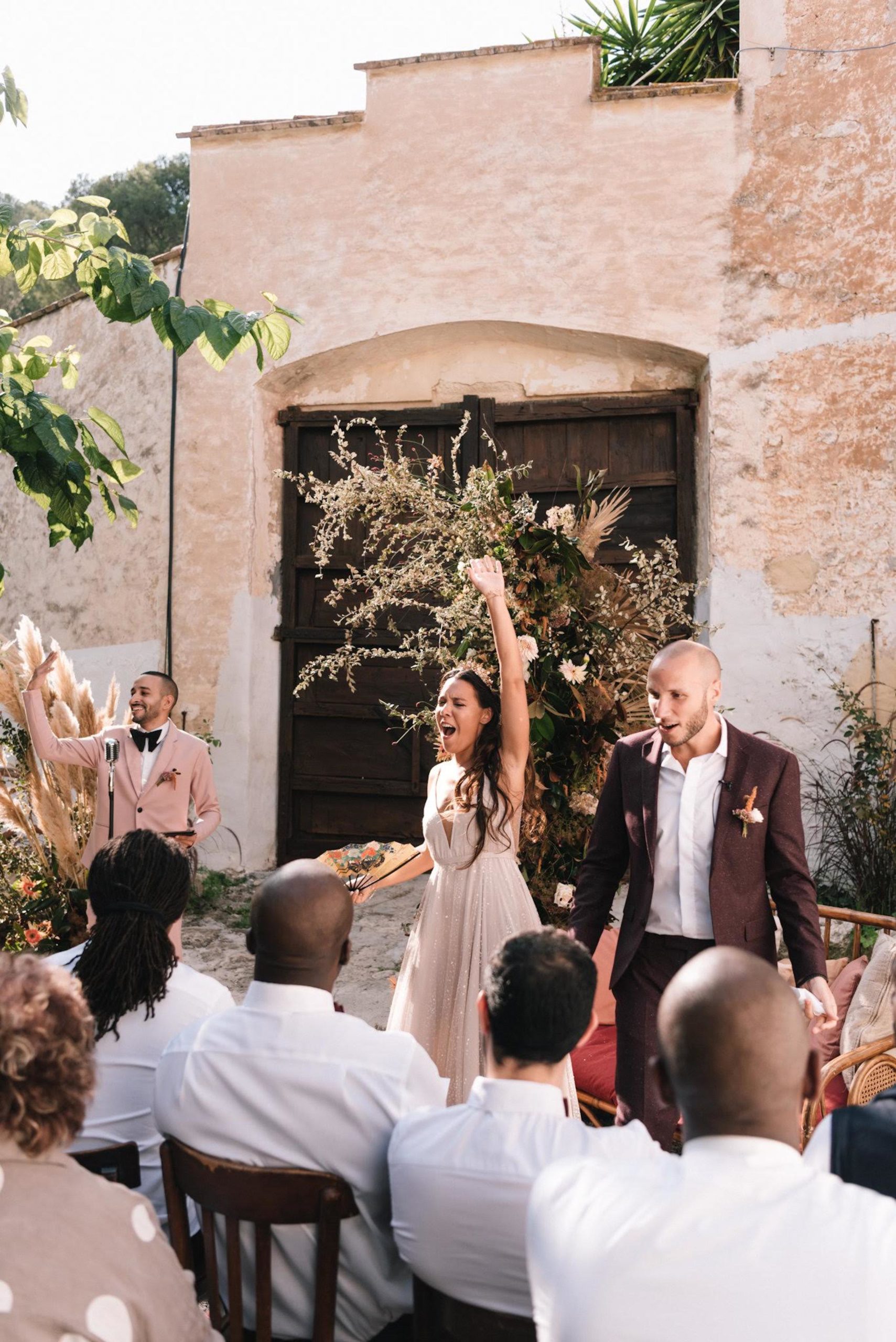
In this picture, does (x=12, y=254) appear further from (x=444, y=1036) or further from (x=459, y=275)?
(x=459, y=275)

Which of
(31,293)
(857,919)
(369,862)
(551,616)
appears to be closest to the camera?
(857,919)

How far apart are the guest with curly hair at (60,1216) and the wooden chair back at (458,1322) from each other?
339 millimetres

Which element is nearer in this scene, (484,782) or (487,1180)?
(487,1180)

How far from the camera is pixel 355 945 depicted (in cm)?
672

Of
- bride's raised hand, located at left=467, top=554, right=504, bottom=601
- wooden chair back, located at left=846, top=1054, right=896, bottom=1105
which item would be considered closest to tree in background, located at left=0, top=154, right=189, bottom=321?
bride's raised hand, located at left=467, top=554, right=504, bottom=601

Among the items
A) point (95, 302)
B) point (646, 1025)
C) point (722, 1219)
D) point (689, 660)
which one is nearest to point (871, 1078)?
point (646, 1025)

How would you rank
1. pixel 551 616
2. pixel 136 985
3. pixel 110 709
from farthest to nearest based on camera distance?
pixel 110 709 → pixel 551 616 → pixel 136 985

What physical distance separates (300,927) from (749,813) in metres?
1.49

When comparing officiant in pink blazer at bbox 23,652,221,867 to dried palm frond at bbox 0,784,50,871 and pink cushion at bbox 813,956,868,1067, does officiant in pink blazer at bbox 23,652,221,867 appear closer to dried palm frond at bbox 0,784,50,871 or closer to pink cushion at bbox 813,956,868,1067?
dried palm frond at bbox 0,784,50,871

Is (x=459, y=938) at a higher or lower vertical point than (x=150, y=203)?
lower

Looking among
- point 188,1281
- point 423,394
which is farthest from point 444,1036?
point 423,394

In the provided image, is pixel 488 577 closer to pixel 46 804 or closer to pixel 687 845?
pixel 687 845

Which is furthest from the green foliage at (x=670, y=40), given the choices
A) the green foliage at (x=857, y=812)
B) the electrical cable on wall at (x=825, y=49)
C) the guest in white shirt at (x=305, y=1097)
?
the guest in white shirt at (x=305, y=1097)

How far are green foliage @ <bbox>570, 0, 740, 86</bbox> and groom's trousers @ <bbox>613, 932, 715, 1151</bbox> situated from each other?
708cm
